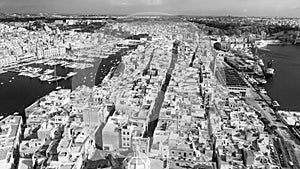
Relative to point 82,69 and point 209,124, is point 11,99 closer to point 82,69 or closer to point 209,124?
point 82,69

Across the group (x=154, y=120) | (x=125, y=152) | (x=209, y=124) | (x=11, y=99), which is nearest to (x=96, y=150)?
(x=125, y=152)

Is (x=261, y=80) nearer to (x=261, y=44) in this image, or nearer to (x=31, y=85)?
(x=31, y=85)

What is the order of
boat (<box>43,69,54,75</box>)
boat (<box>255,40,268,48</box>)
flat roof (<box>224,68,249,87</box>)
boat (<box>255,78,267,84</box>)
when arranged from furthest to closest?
boat (<box>255,40,268,48</box>), boat (<box>43,69,54,75</box>), boat (<box>255,78,267,84</box>), flat roof (<box>224,68,249,87</box>)

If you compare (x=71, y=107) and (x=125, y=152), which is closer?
(x=125, y=152)

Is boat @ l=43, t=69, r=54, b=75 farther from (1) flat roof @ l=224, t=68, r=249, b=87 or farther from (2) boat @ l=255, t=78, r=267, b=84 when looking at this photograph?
(2) boat @ l=255, t=78, r=267, b=84

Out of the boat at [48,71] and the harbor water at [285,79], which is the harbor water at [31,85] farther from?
the harbor water at [285,79]

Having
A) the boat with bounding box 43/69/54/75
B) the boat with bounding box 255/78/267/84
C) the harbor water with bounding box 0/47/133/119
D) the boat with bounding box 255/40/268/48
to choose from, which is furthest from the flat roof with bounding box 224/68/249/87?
the boat with bounding box 255/40/268/48

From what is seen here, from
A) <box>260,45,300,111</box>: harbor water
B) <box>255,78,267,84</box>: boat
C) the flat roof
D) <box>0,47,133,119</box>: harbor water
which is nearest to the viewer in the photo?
<box>0,47,133,119</box>: harbor water

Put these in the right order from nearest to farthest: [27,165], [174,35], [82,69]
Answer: [27,165] → [82,69] → [174,35]

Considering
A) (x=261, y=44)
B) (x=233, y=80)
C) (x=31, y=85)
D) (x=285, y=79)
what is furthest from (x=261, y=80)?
(x=261, y=44)
